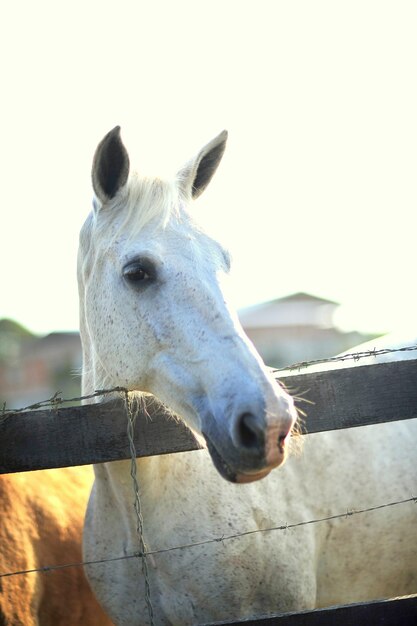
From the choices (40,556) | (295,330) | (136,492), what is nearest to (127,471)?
(136,492)

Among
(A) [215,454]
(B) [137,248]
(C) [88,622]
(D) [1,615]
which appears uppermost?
(B) [137,248]

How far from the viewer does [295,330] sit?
2047 inches

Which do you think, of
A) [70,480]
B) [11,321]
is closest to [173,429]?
[70,480]

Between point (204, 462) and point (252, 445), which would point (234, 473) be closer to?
point (252, 445)

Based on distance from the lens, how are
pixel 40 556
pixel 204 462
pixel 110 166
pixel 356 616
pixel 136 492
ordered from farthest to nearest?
pixel 40 556
pixel 204 462
pixel 110 166
pixel 136 492
pixel 356 616

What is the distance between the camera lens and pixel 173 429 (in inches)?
113

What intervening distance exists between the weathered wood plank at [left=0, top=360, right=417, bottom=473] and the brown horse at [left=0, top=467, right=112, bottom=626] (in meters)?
1.26

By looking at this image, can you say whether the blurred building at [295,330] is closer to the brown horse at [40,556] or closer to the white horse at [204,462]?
the brown horse at [40,556]

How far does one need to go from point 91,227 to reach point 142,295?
724mm

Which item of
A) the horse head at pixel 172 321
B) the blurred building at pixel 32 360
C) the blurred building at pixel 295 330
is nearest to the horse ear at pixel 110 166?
the horse head at pixel 172 321

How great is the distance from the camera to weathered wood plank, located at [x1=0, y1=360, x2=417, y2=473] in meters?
2.76

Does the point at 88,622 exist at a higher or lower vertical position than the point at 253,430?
lower

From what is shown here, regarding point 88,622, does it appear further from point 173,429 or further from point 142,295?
point 142,295

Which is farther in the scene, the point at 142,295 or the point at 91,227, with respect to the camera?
the point at 91,227
